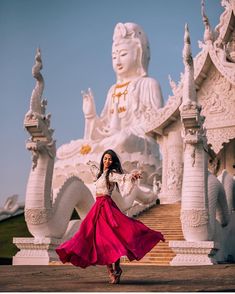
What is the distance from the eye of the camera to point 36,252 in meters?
9.02

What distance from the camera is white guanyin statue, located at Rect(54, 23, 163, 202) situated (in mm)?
17938

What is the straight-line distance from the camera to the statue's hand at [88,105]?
20.3 meters

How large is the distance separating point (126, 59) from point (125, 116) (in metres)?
2.50

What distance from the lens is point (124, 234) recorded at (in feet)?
14.9

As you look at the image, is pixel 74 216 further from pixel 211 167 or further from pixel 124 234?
pixel 124 234

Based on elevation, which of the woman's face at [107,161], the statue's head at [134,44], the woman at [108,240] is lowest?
the woman at [108,240]

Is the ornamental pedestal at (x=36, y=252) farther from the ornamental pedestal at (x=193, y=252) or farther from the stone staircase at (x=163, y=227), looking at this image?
the ornamental pedestal at (x=193, y=252)

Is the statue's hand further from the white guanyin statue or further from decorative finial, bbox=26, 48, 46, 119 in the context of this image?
decorative finial, bbox=26, 48, 46, 119

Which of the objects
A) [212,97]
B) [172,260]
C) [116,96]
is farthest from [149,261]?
[116,96]

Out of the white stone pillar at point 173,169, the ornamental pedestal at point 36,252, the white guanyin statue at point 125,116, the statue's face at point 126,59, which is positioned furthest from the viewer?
the statue's face at point 126,59

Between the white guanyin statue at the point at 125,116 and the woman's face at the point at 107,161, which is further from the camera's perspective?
the white guanyin statue at the point at 125,116

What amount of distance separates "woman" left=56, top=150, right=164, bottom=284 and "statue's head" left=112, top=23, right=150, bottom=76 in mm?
16385

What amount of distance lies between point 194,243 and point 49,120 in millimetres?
3066

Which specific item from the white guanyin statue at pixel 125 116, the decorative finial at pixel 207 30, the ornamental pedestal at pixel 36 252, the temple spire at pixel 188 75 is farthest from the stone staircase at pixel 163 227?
the white guanyin statue at pixel 125 116
